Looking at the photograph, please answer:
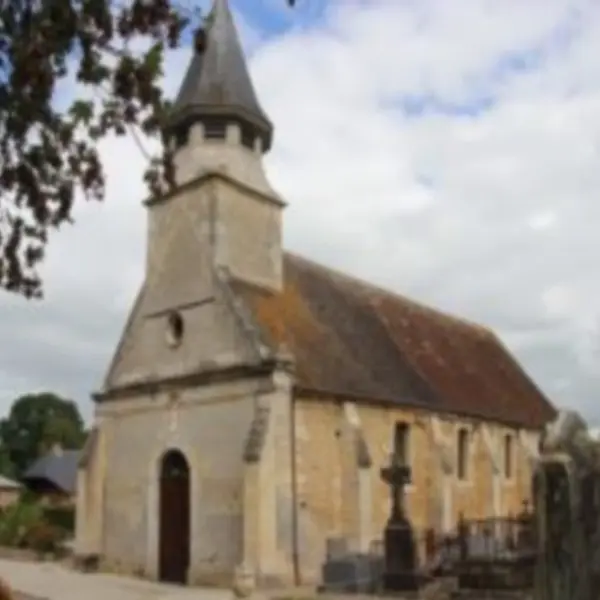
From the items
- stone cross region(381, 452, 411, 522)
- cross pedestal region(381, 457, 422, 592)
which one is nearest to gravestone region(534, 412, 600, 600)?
cross pedestal region(381, 457, 422, 592)

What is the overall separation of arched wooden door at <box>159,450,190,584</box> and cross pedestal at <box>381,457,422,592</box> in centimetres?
570

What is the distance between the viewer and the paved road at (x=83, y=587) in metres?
Answer: 18.5

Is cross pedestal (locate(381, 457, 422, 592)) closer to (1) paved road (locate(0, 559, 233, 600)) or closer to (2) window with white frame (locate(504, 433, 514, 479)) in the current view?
(1) paved road (locate(0, 559, 233, 600))

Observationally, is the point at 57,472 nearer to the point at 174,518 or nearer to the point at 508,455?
the point at 508,455

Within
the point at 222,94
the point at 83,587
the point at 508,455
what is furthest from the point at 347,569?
the point at 222,94

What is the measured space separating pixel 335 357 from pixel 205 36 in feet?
59.4

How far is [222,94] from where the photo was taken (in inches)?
992

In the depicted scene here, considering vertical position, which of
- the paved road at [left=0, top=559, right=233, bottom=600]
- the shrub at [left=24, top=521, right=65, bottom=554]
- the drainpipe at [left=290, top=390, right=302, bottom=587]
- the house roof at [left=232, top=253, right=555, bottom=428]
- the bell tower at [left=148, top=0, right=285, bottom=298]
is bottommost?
the paved road at [left=0, top=559, right=233, bottom=600]

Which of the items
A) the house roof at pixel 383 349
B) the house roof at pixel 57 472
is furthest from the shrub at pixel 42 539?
the house roof at pixel 57 472

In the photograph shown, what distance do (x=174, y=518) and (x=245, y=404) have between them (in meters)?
3.85

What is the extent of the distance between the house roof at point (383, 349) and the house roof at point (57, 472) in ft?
96.3

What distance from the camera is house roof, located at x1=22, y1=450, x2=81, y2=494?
179ft

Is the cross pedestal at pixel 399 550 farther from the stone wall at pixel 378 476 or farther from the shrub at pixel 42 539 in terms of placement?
the shrub at pixel 42 539

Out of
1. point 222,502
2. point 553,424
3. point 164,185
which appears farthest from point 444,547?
point 553,424
